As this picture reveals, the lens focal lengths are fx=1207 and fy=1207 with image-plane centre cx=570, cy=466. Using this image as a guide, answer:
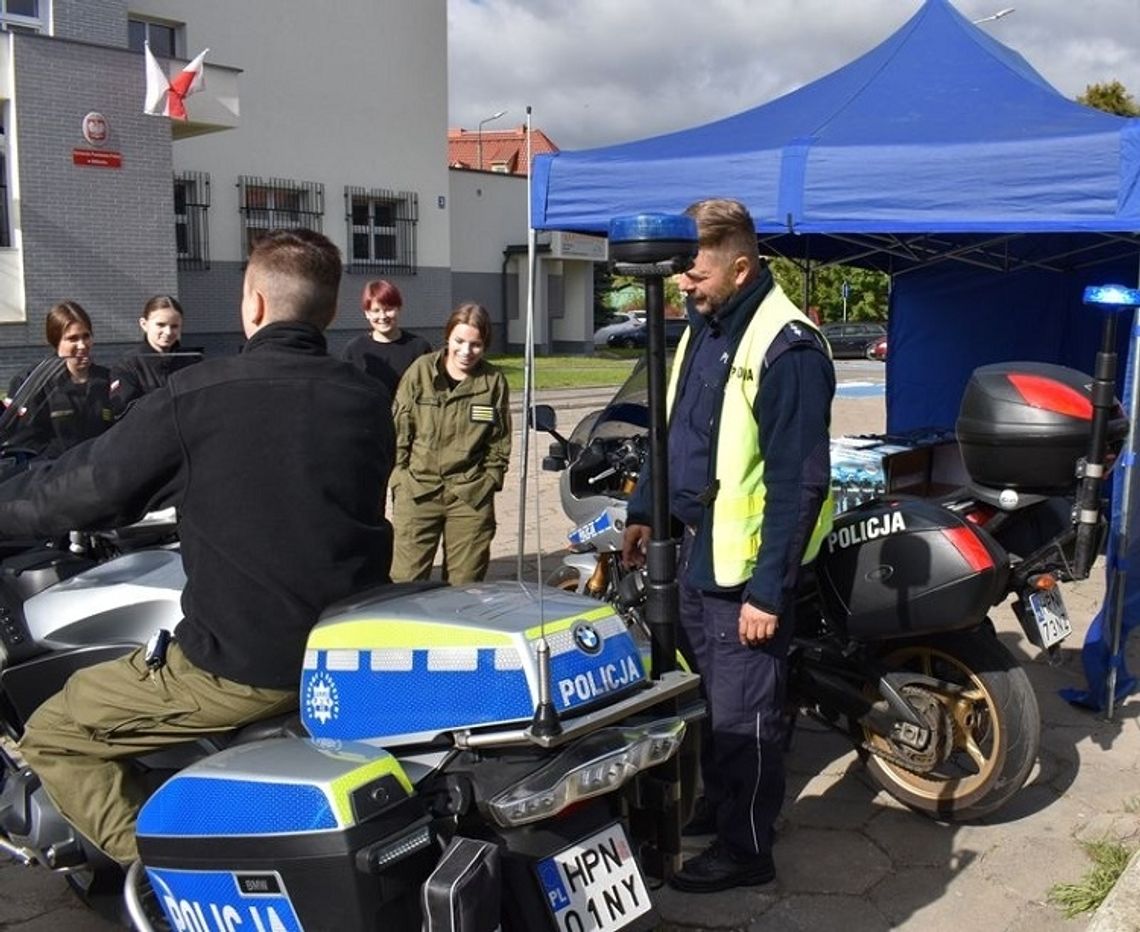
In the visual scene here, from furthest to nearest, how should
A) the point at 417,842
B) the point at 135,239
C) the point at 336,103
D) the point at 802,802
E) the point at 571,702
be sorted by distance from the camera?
the point at 336,103 → the point at 135,239 → the point at 802,802 → the point at 571,702 → the point at 417,842

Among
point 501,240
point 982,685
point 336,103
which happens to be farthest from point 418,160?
point 982,685

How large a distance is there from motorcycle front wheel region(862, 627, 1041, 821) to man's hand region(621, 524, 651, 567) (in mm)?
825

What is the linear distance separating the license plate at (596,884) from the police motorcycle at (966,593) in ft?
5.05

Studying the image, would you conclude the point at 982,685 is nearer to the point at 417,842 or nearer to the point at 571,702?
the point at 571,702

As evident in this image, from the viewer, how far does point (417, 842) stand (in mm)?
2027

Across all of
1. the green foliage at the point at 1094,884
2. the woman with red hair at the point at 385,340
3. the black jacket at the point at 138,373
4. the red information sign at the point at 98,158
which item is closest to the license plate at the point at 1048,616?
the green foliage at the point at 1094,884

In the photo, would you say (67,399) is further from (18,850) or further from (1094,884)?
(1094,884)

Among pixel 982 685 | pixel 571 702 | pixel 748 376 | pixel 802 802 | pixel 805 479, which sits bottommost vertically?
pixel 802 802

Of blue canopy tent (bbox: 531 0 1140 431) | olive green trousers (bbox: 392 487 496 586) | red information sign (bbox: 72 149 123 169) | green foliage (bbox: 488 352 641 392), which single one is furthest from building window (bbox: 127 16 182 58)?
olive green trousers (bbox: 392 487 496 586)

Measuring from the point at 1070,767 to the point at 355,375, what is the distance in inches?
124

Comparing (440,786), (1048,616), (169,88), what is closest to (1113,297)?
(1048,616)

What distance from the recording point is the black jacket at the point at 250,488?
2391mm

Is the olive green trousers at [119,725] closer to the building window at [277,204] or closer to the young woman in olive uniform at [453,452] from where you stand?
the young woman in olive uniform at [453,452]

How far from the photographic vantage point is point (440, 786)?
7.20 ft
